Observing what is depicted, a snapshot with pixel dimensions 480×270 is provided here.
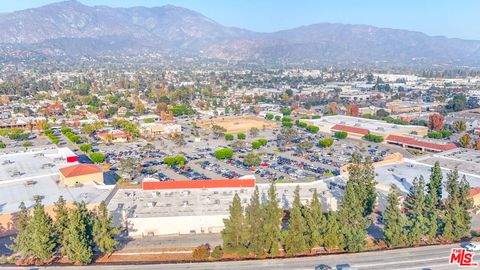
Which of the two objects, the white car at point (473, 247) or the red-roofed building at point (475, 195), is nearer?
the white car at point (473, 247)

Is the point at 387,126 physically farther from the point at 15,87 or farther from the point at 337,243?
the point at 15,87

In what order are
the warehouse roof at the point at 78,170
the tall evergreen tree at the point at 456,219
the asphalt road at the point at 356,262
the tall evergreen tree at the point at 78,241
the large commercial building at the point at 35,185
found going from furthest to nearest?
1. the warehouse roof at the point at 78,170
2. the large commercial building at the point at 35,185
3. the tall evergreen tree at the point at 456,219
4. the asphalt road at the point at 356,262
5. the tall evergreen tree at the point at 78,241

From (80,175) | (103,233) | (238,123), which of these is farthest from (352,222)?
(238,123)

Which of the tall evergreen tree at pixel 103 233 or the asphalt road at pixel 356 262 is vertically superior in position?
the tall evergreen tree at pixel 103 233

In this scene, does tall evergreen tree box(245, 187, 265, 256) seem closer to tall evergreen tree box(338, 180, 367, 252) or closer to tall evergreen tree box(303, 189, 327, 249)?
tall evergreen tree box(303, 189, 327, 249)

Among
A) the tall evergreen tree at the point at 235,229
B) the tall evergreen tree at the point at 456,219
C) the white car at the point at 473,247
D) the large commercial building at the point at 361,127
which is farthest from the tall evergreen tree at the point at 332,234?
the large commercial building at the point at 361,127

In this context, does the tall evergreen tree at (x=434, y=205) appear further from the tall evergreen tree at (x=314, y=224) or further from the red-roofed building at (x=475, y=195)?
the tall evergreen tree at (x=314, y=224)

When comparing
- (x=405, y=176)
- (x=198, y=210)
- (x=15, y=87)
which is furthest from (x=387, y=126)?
(x=15, y=87)
